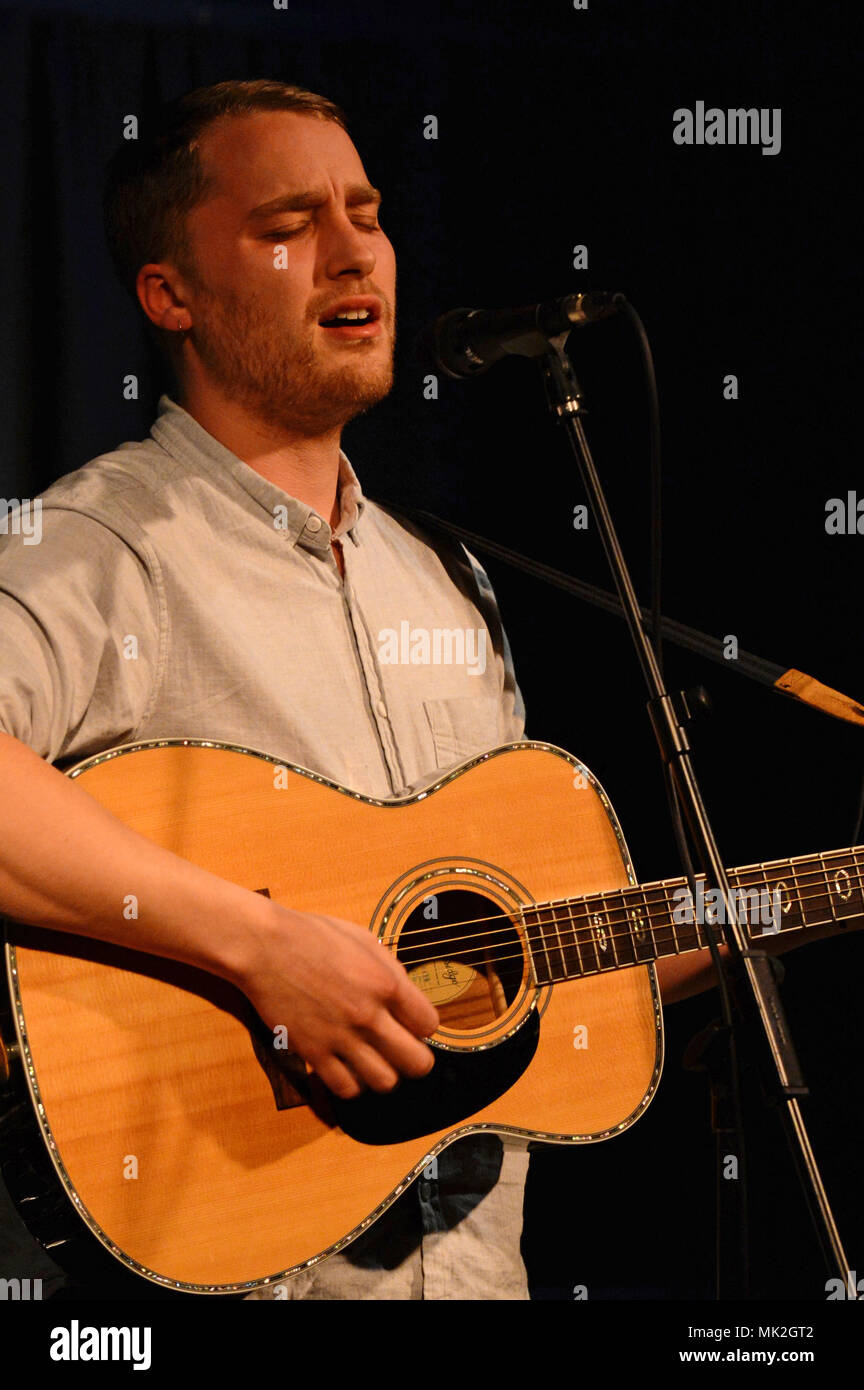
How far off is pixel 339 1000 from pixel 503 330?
911 millimetres

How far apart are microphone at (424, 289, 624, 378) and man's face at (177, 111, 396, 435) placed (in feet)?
0.92

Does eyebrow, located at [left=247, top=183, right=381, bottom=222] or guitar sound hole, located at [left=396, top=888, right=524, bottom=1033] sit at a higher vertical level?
eyebrow, located at [left=247, top=183, right=381, bottom=222]

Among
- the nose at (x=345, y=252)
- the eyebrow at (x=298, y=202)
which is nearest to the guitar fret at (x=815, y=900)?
the nose at (x=345, y=252)

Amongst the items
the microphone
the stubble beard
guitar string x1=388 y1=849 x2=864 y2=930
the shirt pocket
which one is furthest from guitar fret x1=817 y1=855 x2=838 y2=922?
the stubble beard

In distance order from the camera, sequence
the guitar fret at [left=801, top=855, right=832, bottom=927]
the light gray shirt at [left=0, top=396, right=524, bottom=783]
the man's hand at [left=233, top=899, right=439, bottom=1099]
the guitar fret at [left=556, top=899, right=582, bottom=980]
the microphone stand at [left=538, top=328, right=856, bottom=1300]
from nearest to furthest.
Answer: the microphone stand at [left=538, top=328, right=856, bottom=1300], the man's hand at [left=233, top=899, right=439, bottom=1099], the light gray shirt at [left=0, top=396, right=524, bottom=783], the guitar fret at [left=556, top=899, right=582, bottom=980], the guitar fret at [left=801, top=855, right=832, bottom=927]

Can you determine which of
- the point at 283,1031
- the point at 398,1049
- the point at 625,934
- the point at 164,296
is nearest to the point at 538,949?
the point at 625,934

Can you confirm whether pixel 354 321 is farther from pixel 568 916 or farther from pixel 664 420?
pixel 568 916

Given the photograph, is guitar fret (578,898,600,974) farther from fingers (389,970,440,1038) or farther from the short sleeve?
the short sleeve

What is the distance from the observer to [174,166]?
1990 mm

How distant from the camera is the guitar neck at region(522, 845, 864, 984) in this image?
1744 mm
